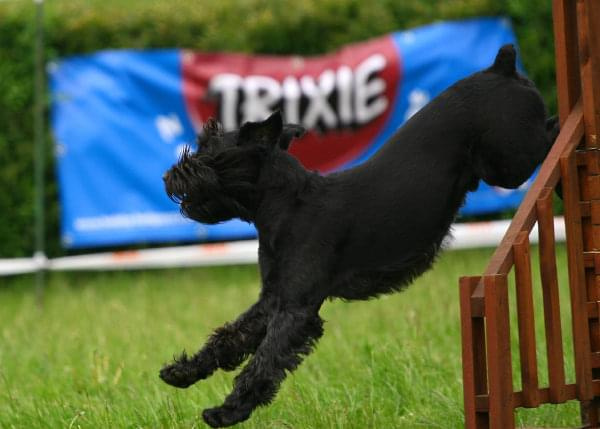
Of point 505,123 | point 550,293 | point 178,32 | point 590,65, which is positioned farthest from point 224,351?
point 178,32

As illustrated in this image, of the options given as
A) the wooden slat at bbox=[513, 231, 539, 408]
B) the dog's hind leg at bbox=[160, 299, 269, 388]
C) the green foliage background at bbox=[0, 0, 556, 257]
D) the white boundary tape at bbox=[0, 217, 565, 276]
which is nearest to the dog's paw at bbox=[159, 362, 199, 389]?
the dog's hind leg at bbox=[160, 299, 269, 388]

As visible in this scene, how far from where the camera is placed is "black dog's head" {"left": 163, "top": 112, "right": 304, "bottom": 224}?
12.3ft

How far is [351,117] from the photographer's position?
1007 cm

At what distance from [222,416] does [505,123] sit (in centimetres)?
141

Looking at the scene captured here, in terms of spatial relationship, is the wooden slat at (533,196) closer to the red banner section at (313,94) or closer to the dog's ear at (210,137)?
the dog's ear at (210,137)

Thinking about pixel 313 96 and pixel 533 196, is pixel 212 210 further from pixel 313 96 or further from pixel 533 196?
pixel 313 96

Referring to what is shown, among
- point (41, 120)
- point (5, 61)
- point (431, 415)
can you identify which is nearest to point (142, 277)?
point (41, 120)

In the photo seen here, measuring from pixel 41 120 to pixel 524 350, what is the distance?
23.2 ft

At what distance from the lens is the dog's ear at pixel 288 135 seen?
13.0 ft

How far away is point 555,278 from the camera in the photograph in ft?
Result: 12.5

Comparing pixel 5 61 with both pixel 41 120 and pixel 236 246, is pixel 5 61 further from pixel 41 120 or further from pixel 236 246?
pixel 236 246

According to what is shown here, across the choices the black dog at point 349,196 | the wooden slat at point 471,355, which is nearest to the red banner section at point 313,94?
the black dog at point 349,196

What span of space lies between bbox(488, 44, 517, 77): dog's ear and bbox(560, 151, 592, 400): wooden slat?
1.20ft

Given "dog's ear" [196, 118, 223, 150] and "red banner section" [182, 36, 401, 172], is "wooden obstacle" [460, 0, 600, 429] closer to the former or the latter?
"dog's ear" [196, 118, 223, 150]
